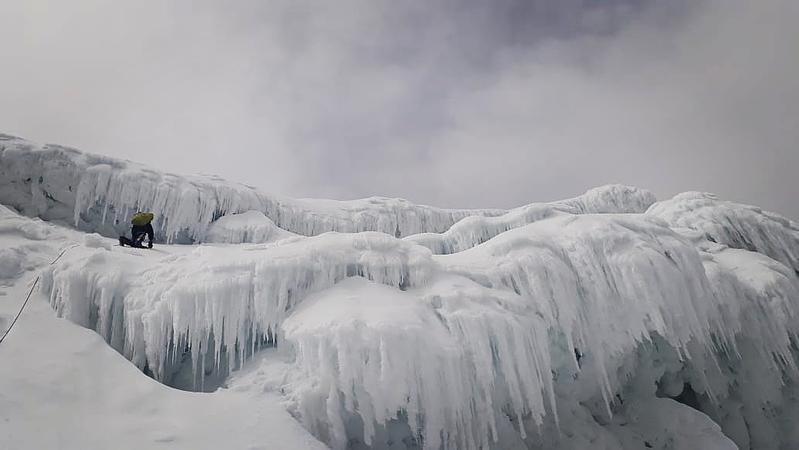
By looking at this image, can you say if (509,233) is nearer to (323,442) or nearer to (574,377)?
(574,377)

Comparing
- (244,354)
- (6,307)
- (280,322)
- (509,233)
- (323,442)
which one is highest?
(509,233)

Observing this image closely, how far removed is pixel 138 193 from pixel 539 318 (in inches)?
549

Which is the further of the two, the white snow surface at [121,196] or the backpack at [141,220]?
the white snow surface at [121,196]

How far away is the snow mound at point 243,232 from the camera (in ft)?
46.6

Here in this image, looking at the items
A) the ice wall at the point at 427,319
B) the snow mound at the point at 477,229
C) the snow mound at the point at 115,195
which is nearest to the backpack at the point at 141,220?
the ice wall at the point at 427,319

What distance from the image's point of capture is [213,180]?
1645 centimetres

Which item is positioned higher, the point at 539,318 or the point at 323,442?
the point at 539,318

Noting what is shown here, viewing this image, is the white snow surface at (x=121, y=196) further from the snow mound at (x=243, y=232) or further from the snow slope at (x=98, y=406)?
the snow slope at (x=98, y=406)

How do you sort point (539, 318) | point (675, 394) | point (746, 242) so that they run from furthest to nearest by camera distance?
1. point (746, 242)
2. point (675, 394)
3. point (539, 318)

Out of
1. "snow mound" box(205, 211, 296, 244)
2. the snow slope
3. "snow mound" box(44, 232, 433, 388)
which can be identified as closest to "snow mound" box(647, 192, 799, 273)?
"snow mound" box(44, 232, 433, 388)

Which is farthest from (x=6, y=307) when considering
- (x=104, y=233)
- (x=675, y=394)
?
(x=675, y=394)

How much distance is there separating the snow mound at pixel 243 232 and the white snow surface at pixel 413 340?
6215mm

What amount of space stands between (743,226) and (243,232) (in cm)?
1642

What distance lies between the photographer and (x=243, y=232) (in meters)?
14.6
